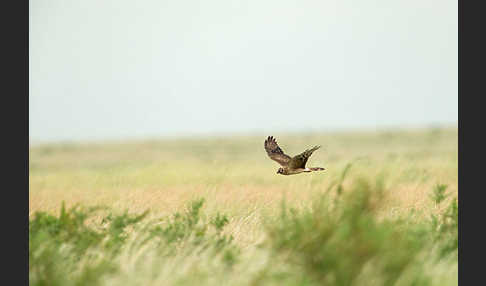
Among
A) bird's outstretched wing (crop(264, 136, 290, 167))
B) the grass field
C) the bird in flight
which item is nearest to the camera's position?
the grass field

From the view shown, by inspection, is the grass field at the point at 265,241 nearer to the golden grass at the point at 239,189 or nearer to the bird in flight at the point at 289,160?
the golden grass at the point at 239,189

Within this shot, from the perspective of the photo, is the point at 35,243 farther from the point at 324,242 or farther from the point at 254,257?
the point at 324,242

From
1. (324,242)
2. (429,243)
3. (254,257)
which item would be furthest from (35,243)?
(429,243)

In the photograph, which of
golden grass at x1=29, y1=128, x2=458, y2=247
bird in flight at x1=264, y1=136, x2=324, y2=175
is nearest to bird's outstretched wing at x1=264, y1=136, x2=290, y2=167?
bird in flight at x1=264, y1=136, x2=324, y2=175

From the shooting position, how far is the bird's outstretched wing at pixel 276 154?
1068 cm

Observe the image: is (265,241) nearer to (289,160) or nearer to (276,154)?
(289,160)

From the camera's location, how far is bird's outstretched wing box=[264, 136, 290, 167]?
420 inches

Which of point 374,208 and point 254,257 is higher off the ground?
point 374,208

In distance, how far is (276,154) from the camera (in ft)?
36.6

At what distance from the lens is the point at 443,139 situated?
67.2 metres

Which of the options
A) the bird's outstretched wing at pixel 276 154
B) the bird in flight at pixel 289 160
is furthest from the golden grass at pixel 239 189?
the bird's outstretched wing at pixel 276 154

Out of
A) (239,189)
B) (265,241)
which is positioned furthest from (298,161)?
(239,189)

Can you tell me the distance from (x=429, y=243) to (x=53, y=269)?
14.9 ft

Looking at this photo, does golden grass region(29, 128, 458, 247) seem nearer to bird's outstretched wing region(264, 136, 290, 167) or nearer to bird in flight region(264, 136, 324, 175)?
bird in flight region(264, 136, 324, 175)
